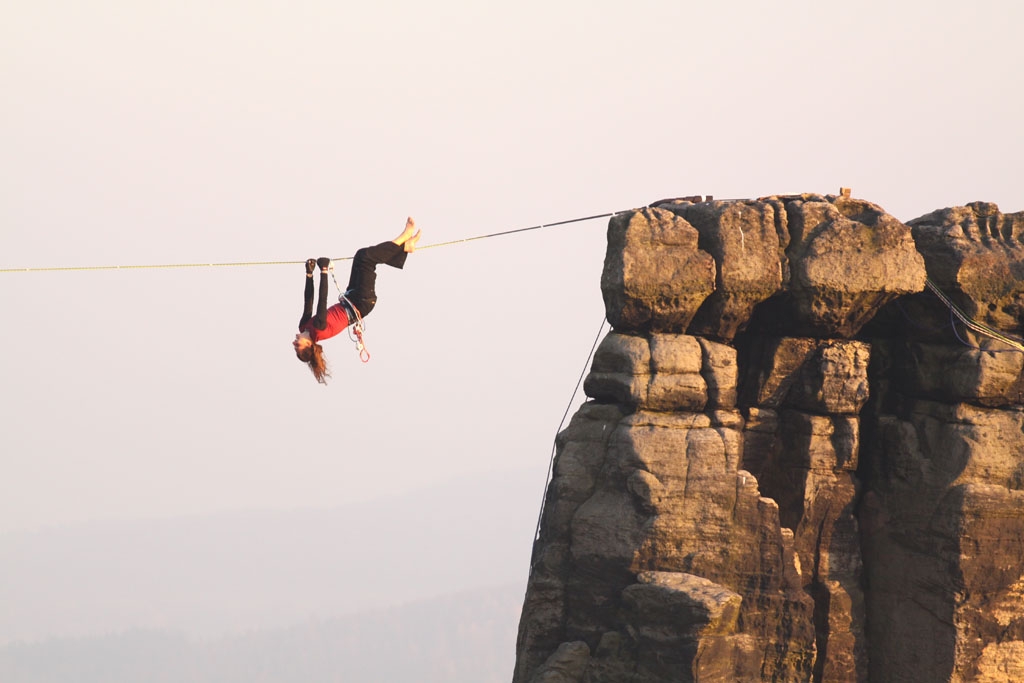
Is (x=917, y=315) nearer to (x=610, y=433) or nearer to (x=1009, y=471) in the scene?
(x=1009, y=471)

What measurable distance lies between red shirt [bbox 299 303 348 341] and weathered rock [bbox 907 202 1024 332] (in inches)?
428

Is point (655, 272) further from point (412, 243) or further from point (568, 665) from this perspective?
point (568, 665)

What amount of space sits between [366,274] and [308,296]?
1474mm

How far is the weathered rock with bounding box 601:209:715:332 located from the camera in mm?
22125

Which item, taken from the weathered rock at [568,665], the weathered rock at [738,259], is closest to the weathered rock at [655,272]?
the weathered rock at [738,259]

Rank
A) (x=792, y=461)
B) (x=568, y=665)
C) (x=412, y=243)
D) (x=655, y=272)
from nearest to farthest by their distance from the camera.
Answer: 1. (x=568, y=665)
2. (x=655, y=272)
3. (x=792, y=461)
4. (x=412, y=243)

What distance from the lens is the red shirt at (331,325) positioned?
2252 cm

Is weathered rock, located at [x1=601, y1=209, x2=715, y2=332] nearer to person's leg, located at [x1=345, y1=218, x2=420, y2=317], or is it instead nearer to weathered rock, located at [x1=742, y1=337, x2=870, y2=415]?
weathered rock, located at [x1=742, y1=337, x2=870, y2=415]

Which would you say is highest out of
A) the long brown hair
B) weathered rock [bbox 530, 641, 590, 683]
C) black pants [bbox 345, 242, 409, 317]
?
black pants [bbox 345, 242, 409, 317]

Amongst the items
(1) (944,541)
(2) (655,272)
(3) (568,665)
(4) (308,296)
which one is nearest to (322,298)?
(4) (308,296)

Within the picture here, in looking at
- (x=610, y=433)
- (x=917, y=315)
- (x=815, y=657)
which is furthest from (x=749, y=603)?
(x=917, y=315)

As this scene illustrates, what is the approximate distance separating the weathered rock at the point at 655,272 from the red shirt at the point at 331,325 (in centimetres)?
491

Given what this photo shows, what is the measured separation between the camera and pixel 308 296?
22438 millimetres

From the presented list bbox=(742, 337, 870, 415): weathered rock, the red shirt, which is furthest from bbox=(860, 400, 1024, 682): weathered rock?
the red shirt
